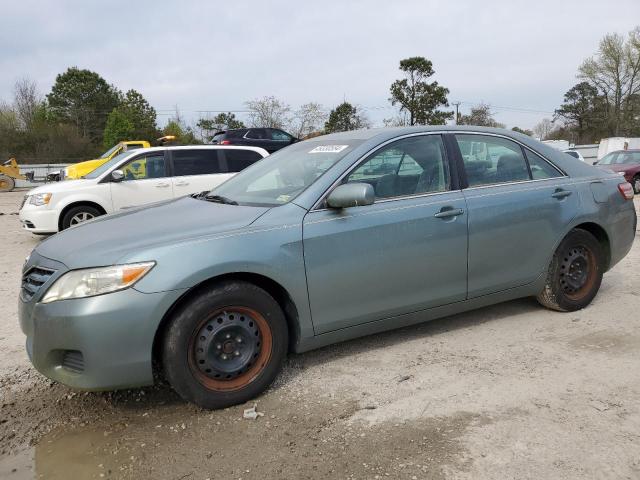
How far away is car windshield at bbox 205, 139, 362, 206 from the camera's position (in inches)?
141

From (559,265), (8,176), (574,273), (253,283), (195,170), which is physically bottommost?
(574,273)

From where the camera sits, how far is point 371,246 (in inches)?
134

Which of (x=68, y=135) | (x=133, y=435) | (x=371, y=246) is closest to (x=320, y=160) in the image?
(x=371, y=246)

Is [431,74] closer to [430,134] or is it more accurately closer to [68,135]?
[68,135]

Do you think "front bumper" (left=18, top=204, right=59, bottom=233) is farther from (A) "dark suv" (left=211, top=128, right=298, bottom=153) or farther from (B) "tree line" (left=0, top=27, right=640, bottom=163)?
(B) "tree line" (left=0, top=27, right=640, bottom=163)

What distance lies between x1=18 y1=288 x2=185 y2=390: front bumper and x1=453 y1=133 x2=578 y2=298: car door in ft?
7.44

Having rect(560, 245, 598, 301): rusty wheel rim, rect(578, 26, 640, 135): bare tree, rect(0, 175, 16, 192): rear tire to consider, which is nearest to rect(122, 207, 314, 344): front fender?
rect(560, 245, 598, 301): rusty wheel rim

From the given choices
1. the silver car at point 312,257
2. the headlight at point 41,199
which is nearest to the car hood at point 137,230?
the silver car at point 312,257

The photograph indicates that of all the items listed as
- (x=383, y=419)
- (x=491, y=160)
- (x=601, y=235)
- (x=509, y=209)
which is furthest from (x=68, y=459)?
(x=601, y=235)

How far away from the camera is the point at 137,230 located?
123 inches

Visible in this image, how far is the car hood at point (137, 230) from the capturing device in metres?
2.85

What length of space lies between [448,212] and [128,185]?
22.1ft

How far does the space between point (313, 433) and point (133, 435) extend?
0.97 meters

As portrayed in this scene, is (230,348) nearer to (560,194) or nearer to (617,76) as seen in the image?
(560,194)
